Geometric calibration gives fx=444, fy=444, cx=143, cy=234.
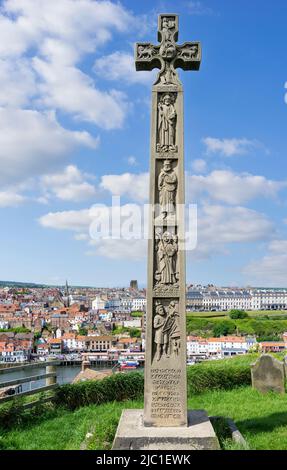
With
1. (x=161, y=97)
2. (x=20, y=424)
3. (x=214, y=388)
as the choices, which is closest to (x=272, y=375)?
(x=214, y=388)

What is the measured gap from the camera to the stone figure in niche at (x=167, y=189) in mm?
7262

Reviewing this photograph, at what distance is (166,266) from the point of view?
7.16 m

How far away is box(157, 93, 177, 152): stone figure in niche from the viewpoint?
24.4ft

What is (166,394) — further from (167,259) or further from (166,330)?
(167,259)

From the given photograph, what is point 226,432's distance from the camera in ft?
23.2

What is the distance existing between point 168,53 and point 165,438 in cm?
616

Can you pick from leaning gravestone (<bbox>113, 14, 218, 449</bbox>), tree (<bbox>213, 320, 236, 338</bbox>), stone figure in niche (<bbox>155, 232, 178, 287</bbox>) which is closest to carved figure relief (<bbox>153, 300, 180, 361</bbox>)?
leaning gravestone (<bbox>113, 14, 218, 449</bbox>)

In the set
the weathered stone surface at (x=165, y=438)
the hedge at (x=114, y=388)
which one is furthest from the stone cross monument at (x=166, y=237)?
the hedge at (x=114, y=388)

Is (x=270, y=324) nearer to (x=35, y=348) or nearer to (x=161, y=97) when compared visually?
(x=35, y=348)

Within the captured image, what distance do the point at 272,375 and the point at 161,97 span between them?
7.66m

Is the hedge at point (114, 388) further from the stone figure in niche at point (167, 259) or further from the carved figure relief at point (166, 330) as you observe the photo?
the stone figure in niche at point (167, 259)

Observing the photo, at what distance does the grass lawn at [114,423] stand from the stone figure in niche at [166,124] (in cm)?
468

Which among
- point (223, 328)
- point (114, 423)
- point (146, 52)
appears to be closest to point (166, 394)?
point (114, 423)

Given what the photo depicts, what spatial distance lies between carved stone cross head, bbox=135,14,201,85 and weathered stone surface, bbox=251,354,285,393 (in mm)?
7331
